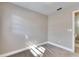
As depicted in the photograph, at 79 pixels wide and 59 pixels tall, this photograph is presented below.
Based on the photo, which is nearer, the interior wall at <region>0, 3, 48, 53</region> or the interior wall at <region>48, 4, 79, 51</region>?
the interior wall at <region>0, 3, 48, 53</region>

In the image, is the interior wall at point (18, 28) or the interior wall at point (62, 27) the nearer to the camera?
the interior wall at point (18, 28)

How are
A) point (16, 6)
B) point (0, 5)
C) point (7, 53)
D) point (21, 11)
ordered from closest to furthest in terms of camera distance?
point (0, 5), point (7, 53), point (16, 6), point (21, 11)

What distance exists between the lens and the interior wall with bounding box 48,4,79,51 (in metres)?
2.43

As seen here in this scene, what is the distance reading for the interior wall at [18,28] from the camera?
1.87 m

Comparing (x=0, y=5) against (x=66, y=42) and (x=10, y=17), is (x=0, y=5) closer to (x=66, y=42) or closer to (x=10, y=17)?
(x=10, y=17)

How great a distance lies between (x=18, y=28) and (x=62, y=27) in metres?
1.83

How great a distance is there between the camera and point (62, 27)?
9.05 ft

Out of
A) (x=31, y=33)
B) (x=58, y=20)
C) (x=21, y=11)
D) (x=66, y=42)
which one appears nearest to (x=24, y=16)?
(x=21, y=11)

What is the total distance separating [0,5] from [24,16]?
2.58 feet

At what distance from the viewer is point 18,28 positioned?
2121 mm

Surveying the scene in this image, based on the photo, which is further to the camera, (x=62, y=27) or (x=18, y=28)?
(x=62, y=27)

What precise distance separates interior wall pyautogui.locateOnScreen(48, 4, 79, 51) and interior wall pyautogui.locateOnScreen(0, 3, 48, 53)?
70 centimetres

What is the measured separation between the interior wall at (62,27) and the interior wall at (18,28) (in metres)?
0.70

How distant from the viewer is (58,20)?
2.94 m
